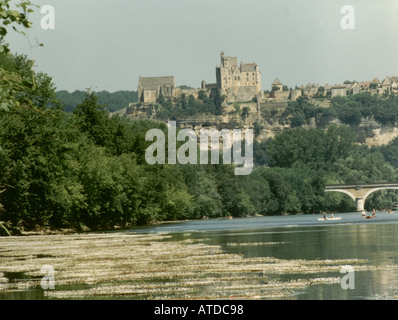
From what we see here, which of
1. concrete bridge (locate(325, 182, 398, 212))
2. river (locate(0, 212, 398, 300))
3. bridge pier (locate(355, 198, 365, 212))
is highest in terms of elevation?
river (locate(0, 212, 398, 300))

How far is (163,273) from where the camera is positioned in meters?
31.3

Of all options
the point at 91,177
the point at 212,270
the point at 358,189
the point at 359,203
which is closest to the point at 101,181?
the point at 91,177

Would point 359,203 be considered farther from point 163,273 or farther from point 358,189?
point 163,273

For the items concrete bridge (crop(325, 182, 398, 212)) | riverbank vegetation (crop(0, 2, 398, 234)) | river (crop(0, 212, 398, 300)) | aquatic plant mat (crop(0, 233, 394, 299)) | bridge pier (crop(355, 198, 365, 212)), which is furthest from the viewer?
concrete bridge (crop(325, 182, 398, 212))

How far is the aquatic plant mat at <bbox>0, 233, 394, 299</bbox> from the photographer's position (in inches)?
994


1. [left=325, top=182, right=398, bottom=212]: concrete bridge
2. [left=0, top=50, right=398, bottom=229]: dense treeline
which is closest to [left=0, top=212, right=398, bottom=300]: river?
[left=0, top=50, right=398, bottom=229]: dense treeline

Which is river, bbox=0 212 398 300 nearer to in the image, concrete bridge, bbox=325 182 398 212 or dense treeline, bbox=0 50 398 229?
dense treeline, bbox=0 50 398 229

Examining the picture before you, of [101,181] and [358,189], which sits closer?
[101,181]

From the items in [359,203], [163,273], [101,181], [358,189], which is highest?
[101,181]

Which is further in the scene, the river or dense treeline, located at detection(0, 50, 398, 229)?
dense treeline, located at detection(0, 50, 398, 229)

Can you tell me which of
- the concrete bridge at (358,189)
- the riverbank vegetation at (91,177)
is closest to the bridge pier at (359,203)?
the concrete bridge at (358,189)

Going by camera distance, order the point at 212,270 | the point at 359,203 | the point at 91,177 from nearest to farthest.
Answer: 1. the point at 212,270
2. the point at 91,177
3. the point at 359,203

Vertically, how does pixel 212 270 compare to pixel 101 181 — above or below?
below
